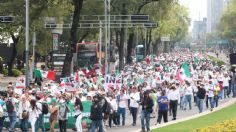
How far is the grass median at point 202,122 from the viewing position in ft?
72.1

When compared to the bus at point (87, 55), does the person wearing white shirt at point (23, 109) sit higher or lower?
lower

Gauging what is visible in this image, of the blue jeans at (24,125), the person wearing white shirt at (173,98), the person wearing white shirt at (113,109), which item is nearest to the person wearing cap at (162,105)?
the person wearing white shirt at (113,109)

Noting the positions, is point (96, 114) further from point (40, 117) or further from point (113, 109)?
point (113, 109)

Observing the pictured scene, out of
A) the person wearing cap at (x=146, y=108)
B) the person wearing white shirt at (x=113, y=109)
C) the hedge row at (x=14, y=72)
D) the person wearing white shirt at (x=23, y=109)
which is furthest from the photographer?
the hedge row at (x=14, y=72)

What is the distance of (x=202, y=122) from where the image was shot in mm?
23938

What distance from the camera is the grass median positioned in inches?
865

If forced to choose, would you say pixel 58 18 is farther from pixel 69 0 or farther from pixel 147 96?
pixel 147 96

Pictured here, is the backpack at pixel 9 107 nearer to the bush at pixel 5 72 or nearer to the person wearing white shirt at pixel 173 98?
the person wearing white shirt at pixel 173 98

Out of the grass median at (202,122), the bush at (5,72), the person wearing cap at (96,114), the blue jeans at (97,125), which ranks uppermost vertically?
the person wearing cap at (96,114)

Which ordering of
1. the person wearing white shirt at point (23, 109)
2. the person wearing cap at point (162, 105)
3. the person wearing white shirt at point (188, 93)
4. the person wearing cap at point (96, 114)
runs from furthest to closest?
the person wearing white shirt at point (188, 93) → the person wearing cap at point (162, 105) → the person wearing white shirt at point (23, 109) → the person wearing cap at point (96, 114)

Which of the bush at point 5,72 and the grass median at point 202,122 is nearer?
the grass median at point 202,122

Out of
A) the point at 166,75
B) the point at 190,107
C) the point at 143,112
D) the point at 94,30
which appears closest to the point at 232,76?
the point at 166,75

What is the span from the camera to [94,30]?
2574 inches

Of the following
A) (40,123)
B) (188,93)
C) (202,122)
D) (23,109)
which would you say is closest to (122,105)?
(202,122)
